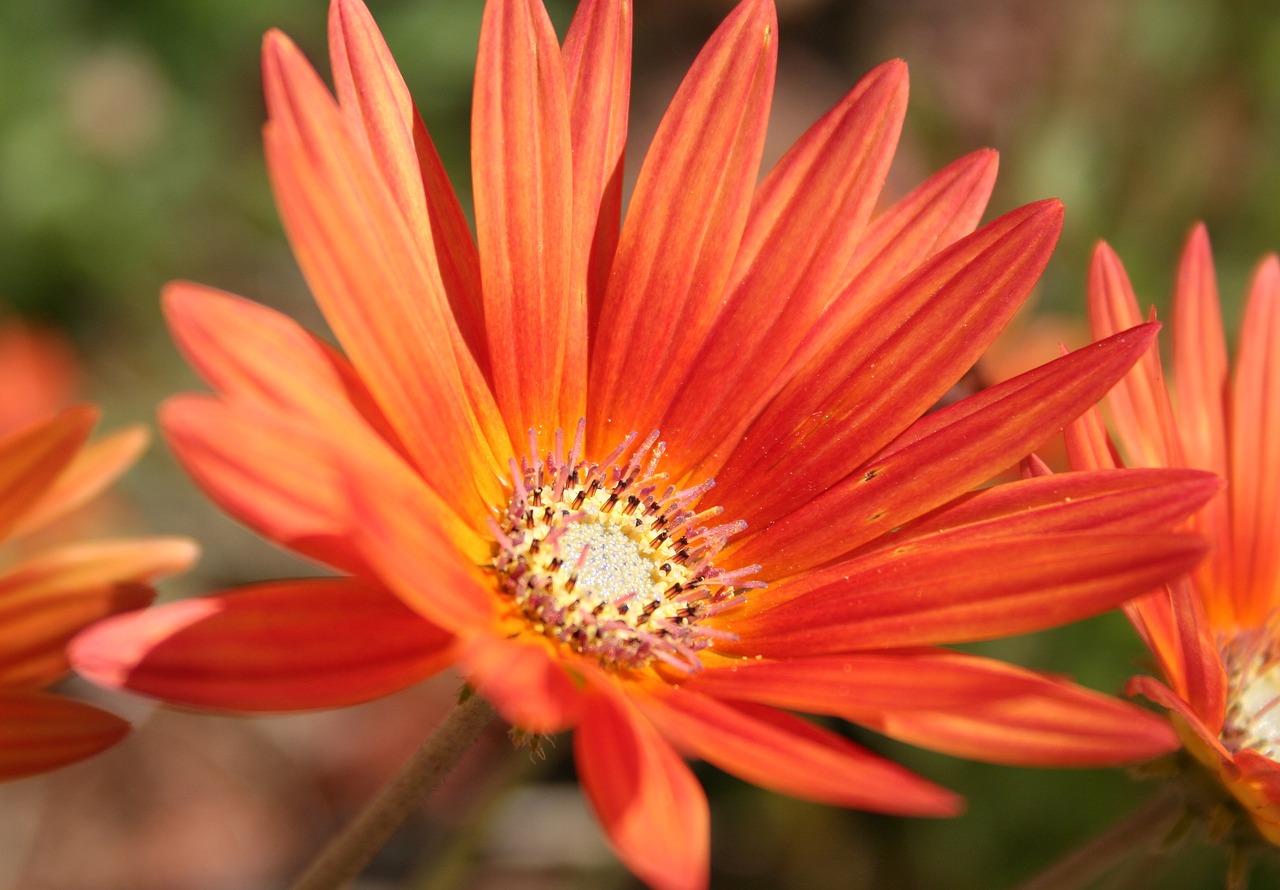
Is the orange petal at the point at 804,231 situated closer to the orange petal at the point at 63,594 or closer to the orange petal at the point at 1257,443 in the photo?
the orange petal at the point at 1257,443

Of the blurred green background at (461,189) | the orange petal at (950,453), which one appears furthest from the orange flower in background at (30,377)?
the orange petal at (950,453)

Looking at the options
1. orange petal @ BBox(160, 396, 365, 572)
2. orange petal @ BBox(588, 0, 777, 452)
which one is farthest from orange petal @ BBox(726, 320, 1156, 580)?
orange petal @ BBox(160, 396, 365, 572)

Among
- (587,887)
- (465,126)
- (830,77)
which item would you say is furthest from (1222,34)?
(587,887)

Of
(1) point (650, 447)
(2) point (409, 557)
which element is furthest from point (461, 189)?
(2) point (409, 557)

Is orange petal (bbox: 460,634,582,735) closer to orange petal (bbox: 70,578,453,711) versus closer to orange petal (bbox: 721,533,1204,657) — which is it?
orange petal (bbox: 70,578,453,711)

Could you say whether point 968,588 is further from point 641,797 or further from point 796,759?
point 641,797

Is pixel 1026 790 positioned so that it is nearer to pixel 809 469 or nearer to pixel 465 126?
pixel 809 469
